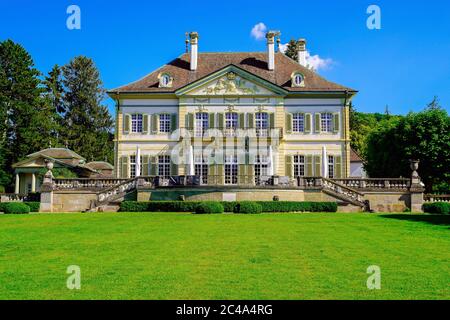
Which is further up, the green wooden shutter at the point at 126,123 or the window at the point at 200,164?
the green wooden shutter at the point at 126,123

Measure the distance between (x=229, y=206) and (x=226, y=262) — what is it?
17095mm

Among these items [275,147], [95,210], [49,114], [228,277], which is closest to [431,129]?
[275,147]

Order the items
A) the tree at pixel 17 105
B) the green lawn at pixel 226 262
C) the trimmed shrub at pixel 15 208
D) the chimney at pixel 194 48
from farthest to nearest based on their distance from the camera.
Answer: the tree at pixel 17 105 → the chimney at pixel 194 48 → the trimmed shrub at pixel 15 208 → the green lawn at pixel 226 262

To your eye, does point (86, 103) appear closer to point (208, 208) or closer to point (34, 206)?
point (34, 206)

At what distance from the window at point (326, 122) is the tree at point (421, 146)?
5.30m

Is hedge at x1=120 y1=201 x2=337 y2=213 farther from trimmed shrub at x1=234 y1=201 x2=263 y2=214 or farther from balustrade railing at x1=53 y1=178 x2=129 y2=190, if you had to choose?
balustrade railing at x1=53 y1=178 x2=129 y2=190

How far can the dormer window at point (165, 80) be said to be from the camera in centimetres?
3878

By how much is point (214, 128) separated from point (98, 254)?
1060 inches

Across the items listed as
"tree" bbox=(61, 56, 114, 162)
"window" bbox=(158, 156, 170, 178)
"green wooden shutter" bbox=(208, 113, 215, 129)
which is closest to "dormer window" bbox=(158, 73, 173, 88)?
"green wooden shutter" bbox=(208, 113, 215, 129)

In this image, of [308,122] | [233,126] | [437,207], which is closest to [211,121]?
[233,126]

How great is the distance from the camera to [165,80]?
38.9 meters

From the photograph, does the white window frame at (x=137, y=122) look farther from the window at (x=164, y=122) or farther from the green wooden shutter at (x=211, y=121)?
the green wooden shutter at (x=211, y=121)

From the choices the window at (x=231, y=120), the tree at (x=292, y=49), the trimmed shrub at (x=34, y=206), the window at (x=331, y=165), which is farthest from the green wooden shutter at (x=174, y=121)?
the tree at (x=292, y=49)

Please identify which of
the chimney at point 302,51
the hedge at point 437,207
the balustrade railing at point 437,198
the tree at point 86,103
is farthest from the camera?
the tree at point 86,103
